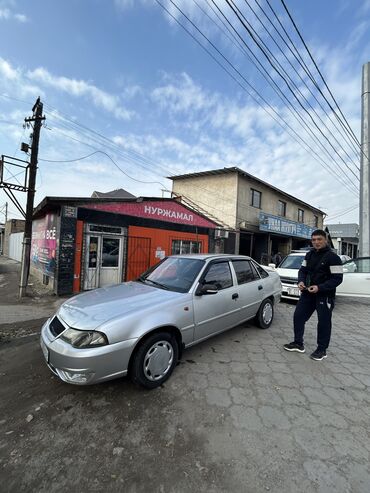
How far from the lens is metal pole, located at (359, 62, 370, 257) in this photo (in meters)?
9.98

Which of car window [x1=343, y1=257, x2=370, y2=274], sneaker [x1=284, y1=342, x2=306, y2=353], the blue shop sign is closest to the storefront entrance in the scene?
sneaker [x1=284, y1=342, x2=306, y2=353]

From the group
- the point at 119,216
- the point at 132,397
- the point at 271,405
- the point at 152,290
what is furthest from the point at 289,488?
the point at 119,216

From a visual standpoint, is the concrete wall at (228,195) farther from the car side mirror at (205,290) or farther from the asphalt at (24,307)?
the car side mirror at (205,290)

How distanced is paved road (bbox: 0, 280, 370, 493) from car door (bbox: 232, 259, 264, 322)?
0.88m

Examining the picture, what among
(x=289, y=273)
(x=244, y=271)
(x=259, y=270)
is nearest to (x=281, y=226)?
(x=289, y=273)

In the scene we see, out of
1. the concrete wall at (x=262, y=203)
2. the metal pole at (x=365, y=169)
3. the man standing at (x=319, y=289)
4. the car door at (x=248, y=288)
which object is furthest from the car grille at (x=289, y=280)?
the concrete wall at (x=262, y=203)

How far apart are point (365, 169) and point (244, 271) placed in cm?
948

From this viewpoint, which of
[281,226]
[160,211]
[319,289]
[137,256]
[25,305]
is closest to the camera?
[319,289]

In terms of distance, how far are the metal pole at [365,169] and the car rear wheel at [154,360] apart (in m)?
10.3

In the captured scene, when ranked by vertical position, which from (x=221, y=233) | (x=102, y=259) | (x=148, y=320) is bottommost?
(x=148, y=320)

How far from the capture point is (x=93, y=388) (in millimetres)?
2811

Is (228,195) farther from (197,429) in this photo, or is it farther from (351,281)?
(197,429)

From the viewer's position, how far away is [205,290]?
3312 mm

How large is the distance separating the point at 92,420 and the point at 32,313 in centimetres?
467
